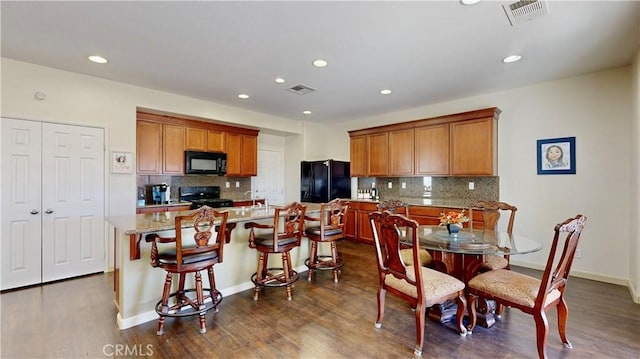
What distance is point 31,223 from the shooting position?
356 centimetres

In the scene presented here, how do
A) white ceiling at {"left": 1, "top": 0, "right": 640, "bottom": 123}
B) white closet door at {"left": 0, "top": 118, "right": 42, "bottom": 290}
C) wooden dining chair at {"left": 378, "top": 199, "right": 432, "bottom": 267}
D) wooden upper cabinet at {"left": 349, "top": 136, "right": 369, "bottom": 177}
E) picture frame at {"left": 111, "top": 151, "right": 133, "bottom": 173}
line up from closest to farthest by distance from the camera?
white ceiling at {"left": 1, "top": 0, "right": 640, "bottom": 123}
wooden dining chair at {"left": 378, "top": 199, "right": 432, "bottom": 267}
white closet door at {"left": 0, "top": 118, "right": 42, "bottom": 290}
picture frame at {"left": 111, "top": 151, "right": 133, "bottom": 173}
wooden upper cabinet at {"left": 349, "top": 136, "right": 369, "bottom": 177}

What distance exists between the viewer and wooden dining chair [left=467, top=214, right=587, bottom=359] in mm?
1948

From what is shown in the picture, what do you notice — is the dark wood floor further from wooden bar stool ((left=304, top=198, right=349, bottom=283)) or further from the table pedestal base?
wooden bar stool ((left=304, top=198, right=349, bottom=283))

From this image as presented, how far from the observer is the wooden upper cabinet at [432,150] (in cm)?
494

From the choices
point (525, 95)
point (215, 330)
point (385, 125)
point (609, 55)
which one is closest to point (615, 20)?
point (609, 55)

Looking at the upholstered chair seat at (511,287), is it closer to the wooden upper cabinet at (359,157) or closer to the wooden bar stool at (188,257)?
the wooden bar stool at (188,257)

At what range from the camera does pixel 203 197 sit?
566cm

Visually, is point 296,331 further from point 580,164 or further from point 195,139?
point 580,164

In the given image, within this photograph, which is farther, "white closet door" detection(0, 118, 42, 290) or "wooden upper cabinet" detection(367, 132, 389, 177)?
"wooden upper cabinet" detection(367, 132, 389, 177)

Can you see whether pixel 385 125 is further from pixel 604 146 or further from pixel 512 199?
pixel 604 146

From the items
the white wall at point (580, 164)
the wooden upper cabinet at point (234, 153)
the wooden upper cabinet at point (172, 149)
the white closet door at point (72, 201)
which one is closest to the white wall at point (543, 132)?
the white wall at point (580, 164)

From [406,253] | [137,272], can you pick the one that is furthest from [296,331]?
[137,272]

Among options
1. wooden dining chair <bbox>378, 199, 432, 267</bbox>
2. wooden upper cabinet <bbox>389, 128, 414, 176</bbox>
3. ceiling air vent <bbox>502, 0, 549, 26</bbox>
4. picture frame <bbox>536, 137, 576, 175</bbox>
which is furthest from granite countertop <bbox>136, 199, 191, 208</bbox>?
picture frame <bbox>536, 137, 576, 175</bbox>

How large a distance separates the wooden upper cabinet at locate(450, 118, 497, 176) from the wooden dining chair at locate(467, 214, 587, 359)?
2.52 m
